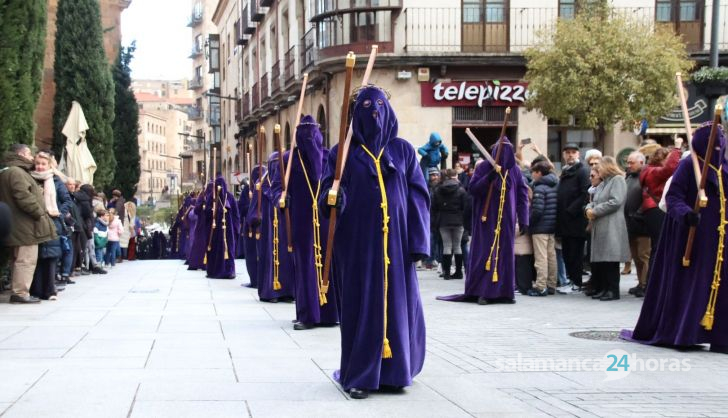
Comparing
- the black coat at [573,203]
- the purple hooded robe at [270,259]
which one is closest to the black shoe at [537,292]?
the black coat at [573,203]

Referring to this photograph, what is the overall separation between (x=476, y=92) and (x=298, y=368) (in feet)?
72.7

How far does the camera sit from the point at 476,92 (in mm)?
28453

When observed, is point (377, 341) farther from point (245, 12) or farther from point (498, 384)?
point (245, 12)

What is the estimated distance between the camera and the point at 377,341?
6109 mm

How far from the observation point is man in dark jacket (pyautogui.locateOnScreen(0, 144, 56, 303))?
11.7m

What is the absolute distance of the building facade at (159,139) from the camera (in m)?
136

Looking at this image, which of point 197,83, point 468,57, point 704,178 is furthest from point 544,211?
point 197,83

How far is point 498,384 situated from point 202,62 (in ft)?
304

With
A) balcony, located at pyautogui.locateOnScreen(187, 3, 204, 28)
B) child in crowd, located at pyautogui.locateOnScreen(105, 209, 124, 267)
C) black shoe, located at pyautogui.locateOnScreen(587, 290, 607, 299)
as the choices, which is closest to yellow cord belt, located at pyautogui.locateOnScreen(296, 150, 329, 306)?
black shoe, located at pyautogui.locateOnScreen(587, 290, 607, 299)

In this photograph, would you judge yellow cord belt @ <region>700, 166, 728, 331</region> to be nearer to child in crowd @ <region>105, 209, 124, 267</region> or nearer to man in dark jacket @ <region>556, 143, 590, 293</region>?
man in dark jacket @ <region>556, 143, 590, 293</region>

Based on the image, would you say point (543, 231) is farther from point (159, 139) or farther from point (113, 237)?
point (159, 139)

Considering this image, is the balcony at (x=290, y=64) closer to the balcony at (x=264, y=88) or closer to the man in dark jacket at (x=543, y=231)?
the balcony at (x=264, y=88)

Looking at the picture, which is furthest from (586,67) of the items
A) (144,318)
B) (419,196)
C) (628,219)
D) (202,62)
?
(202,62)

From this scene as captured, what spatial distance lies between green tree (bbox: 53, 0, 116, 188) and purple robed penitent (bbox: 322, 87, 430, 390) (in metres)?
22.4
